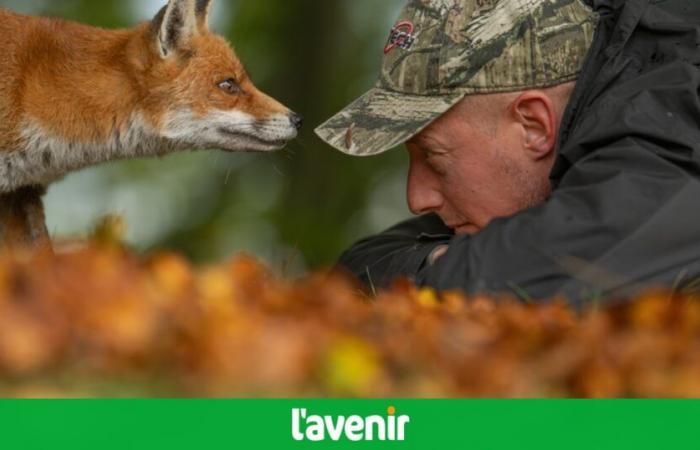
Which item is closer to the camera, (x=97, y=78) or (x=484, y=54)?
(x=484, y=54)

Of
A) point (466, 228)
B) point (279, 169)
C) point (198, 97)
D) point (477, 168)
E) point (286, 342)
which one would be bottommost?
point (279, 169)

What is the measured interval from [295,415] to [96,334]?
0.42 metres

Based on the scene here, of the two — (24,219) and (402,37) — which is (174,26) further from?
(402,37)

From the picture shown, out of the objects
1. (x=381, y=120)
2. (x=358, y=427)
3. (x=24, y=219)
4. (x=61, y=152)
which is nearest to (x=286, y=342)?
(x=358, y=427)

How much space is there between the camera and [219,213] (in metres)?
12.2

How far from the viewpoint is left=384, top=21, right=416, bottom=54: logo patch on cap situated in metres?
4.43

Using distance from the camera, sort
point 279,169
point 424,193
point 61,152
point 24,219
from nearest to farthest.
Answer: point 424,193 → point 24,219 → point 61,152 → point 279,169

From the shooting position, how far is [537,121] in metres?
4.34

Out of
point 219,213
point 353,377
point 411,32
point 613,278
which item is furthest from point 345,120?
point 219,213

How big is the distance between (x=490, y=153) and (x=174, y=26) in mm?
2364

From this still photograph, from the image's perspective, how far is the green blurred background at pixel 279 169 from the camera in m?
10.9

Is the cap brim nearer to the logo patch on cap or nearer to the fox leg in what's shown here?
the logo patch on cap

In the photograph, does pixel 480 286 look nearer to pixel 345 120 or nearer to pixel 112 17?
pixel 345 120

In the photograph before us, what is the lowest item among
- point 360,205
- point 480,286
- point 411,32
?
point 360,205
